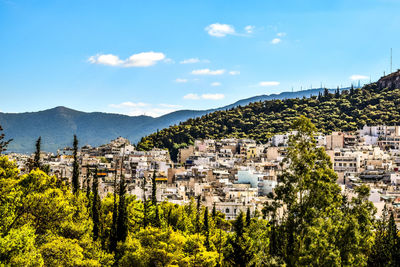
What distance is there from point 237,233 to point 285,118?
73.1m

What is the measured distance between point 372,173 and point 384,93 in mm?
51768

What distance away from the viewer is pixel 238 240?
21906mm

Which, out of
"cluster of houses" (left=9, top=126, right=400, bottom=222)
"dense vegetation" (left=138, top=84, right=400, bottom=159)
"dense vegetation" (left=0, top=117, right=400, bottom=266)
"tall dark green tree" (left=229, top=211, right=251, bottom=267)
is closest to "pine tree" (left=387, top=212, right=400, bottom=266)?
"dense vegetation" (left=0, top=117, right=400, bottom=266)

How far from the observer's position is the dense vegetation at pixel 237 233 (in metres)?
13.0

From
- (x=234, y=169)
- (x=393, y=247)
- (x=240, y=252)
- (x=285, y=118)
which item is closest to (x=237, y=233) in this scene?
(x=240, y=252)

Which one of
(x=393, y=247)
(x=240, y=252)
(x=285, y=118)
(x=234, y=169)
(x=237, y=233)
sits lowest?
(x=240, y=252)

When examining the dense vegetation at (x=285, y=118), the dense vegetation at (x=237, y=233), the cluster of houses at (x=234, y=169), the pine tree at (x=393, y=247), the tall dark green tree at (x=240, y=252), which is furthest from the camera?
the dense vegetation at (x=285, y=118)

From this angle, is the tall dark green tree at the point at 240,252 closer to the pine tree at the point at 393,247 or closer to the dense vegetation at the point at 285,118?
the pine tree at the point at 393,247

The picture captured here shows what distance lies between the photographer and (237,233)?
23078mm

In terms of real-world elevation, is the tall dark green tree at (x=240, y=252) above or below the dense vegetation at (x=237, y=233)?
below

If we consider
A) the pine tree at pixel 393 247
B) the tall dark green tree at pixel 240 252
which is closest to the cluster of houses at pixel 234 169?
the tall dark green tree at pixel 240 252

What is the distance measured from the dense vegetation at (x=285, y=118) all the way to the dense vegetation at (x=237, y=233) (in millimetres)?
60621

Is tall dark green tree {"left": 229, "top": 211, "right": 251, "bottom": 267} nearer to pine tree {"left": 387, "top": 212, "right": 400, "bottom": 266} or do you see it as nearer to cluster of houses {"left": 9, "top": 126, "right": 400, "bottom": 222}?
pine tree {"left": 387, "top": 212, "right": 400, "bottom": 266}

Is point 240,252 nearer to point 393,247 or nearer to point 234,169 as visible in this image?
point 393,247
